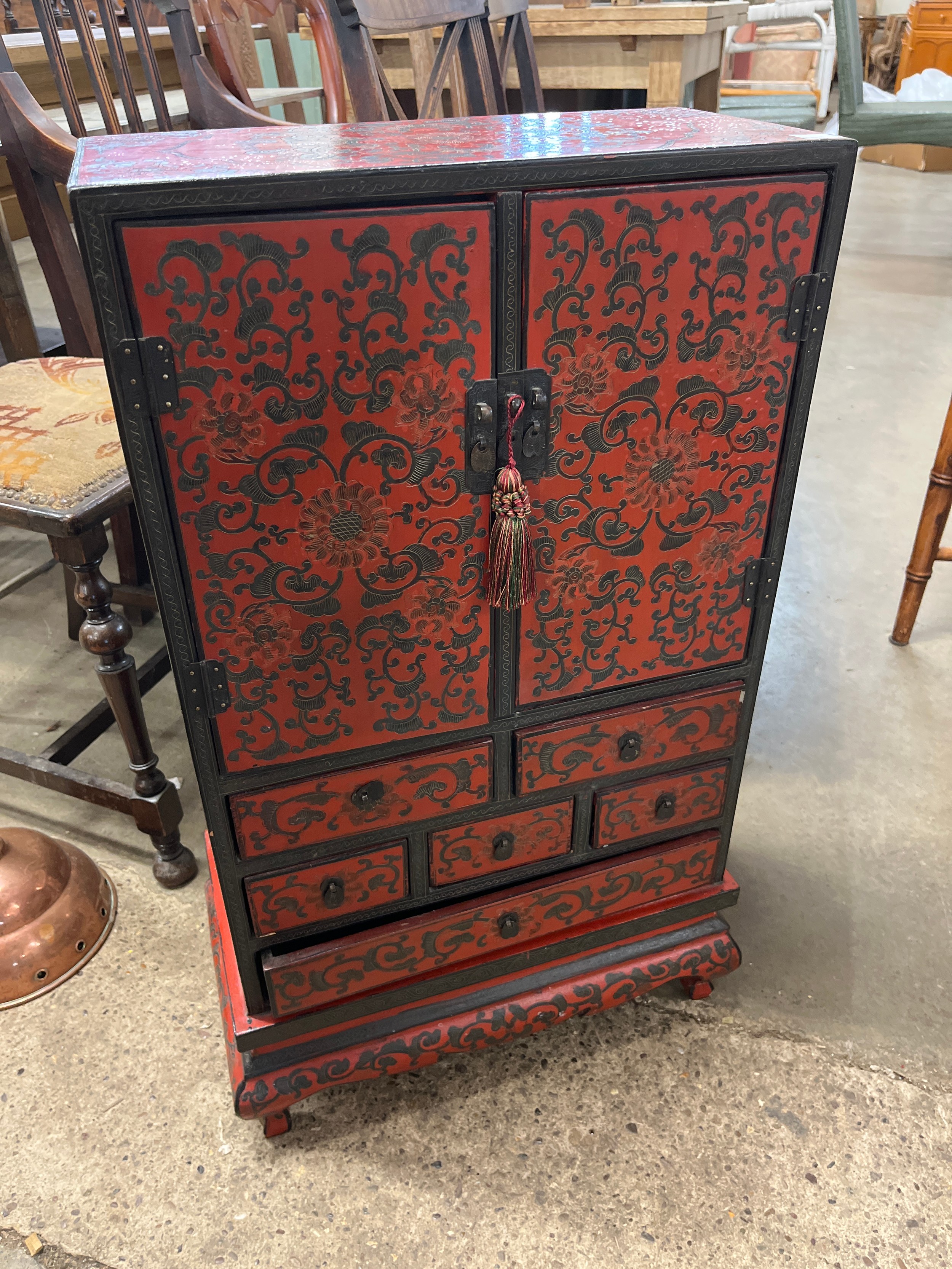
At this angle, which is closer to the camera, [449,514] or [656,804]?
[449,514]

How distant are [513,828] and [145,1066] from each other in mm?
644

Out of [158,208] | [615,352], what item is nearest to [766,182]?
[615,352]

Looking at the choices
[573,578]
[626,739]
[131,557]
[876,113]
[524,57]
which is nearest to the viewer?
[573,578]

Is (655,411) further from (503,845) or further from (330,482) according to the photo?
(503,845)

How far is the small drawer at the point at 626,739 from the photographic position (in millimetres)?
1088

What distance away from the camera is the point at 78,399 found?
60.6 inches

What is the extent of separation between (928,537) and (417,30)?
1443 millimetres

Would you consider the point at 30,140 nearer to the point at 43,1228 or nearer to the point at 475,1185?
the point at 43,1228

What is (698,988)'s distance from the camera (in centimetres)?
133

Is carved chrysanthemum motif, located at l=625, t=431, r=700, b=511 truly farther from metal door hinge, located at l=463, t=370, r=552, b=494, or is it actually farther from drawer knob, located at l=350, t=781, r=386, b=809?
drawer knob, located at l=350, t=781, r=386, b=809

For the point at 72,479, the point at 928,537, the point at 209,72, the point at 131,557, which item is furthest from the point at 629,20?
the point at 72,479

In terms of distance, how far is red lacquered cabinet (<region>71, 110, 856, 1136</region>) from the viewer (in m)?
0.75

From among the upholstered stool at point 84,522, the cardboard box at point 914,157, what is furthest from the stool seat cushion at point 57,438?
the cardboard box at point 914,157

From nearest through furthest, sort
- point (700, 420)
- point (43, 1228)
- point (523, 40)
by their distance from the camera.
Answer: point (700, 420) < point (43, 1228) < point (523, 40)
